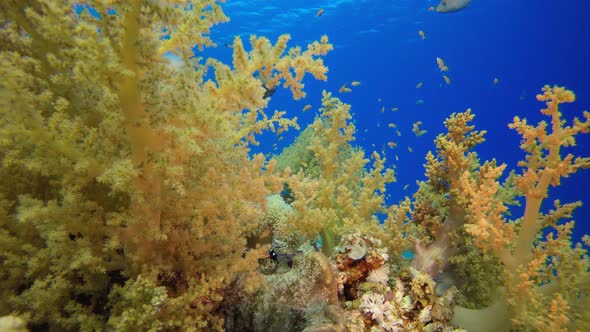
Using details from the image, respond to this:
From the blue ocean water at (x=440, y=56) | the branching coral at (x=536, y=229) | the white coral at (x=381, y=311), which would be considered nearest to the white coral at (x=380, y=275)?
the white coral at (x=381, y=311)

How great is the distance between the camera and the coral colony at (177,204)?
1938mm

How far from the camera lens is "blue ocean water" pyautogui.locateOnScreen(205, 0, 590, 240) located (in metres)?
41.5

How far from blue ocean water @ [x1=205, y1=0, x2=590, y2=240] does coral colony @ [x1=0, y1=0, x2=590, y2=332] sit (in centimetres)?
3421

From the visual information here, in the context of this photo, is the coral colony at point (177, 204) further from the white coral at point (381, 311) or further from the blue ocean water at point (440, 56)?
the blue ocean water at point (440, 56)

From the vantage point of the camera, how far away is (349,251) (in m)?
2.99

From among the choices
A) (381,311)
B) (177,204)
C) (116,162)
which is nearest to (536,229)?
(381,311)

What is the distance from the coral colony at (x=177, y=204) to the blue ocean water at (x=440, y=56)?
112 ft

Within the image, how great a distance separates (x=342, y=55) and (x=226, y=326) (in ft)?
206

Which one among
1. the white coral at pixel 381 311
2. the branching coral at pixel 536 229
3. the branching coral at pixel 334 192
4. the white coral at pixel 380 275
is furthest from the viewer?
the branching coral at pixel 334 192

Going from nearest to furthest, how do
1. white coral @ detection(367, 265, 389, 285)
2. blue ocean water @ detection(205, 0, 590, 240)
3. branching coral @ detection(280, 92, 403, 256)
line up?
white coral @ detection(367, 265, 389, 285)
branching coral @ detection(280, 92, 403, 256)
blue ocean water @ detection(205, 0, 590, 240)

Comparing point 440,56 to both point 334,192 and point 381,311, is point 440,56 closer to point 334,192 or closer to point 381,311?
point 334,192

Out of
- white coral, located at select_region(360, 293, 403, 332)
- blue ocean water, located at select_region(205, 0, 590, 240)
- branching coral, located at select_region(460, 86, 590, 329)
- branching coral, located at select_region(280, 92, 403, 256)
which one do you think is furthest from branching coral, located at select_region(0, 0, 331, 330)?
blue ocean water, located at select_region(205, 0, 590, 240)

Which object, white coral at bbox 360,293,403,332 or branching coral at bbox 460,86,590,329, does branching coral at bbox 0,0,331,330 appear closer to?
white coral at bbox 360,293,403,332

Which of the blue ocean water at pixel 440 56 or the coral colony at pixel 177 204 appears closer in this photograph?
the coral colony at pixel 177 204
